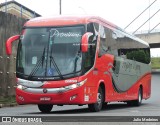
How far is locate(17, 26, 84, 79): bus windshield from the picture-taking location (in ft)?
49.6

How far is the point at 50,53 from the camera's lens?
15.4 meters

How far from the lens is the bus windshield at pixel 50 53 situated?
15.1 metres

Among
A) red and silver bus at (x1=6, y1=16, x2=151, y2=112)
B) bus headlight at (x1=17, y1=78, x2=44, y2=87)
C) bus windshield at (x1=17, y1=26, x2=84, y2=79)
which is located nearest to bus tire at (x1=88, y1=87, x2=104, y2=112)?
red and silver bus at (x1=6, y1=16, x2=151, y2=112)

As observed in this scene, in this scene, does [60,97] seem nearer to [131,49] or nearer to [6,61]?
[131,49]

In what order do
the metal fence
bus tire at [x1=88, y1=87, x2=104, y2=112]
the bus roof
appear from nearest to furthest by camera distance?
the bus roof, bus tire at [x1=88, y1=87, x2=104, y2=112], the metal fence

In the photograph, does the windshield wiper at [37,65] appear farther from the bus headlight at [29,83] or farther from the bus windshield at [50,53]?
the bus headlight at [29,83]

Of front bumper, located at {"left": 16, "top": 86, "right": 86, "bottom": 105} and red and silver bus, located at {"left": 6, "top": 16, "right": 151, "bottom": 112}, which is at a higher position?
red and silver bus, located at {"left": 6, "top": 16, "right": 151, "bottom": 112}

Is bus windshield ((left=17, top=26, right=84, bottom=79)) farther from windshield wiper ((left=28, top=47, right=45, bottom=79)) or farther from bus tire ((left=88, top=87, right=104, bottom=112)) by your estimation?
bus tire ((left=88, top=87, right=104, bottom=112))

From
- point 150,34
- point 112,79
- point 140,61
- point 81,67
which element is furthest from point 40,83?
point 150,34

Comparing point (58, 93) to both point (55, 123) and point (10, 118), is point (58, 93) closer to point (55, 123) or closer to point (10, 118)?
point (55, 123)

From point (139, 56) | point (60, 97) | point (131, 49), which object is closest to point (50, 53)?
point (60, 97)

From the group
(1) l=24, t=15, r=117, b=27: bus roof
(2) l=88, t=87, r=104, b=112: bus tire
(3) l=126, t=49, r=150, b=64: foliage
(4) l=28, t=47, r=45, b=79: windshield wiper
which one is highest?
(1) l=24, t=15, r=117, b=27: bus roof

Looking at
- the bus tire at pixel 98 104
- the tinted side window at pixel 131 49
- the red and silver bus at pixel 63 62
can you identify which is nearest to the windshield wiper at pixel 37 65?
the red and silver bus at pixel 63 62

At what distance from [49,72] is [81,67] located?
105 centimetres
